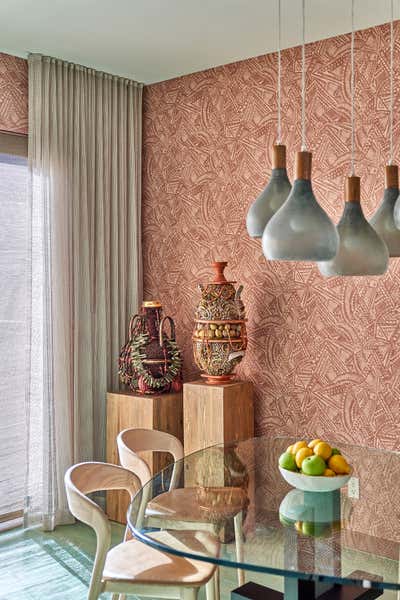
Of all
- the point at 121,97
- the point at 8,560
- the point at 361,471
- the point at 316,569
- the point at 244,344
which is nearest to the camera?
the point at 316,569

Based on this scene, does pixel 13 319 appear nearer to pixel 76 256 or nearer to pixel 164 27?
pixel 76 256

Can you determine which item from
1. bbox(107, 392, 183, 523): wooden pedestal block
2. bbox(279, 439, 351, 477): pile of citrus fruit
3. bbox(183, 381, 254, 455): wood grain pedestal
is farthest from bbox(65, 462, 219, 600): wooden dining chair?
bbox(107, 392, 183, 523): wooden pedestal block

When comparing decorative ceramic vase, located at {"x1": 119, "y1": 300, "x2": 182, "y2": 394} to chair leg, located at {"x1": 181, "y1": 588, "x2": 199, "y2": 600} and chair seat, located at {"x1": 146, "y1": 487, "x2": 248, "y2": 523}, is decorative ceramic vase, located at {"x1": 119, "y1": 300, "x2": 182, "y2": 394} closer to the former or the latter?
chair seat, located at {"x1": 146, "y1": 487, "x2": 248, "y2": 523}

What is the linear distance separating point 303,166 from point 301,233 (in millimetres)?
246

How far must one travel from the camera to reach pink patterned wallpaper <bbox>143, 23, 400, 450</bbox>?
3.75 m

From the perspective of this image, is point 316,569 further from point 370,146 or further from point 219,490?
point 370,146

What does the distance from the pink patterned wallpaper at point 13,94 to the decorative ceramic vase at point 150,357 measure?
1286mm

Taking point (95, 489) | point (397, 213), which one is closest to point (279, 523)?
point (95, 489)

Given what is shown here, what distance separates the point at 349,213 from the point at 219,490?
1.06 m

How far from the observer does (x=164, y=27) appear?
3725 mm

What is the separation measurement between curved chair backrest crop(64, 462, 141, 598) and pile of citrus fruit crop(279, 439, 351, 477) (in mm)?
624

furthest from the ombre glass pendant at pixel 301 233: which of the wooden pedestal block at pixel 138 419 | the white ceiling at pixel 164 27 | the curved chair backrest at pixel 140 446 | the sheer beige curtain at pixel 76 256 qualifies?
the sheer beige curtain at pixel 76 256

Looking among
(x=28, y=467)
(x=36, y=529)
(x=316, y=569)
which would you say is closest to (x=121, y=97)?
(x=28, y=467)

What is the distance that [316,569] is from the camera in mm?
1872
